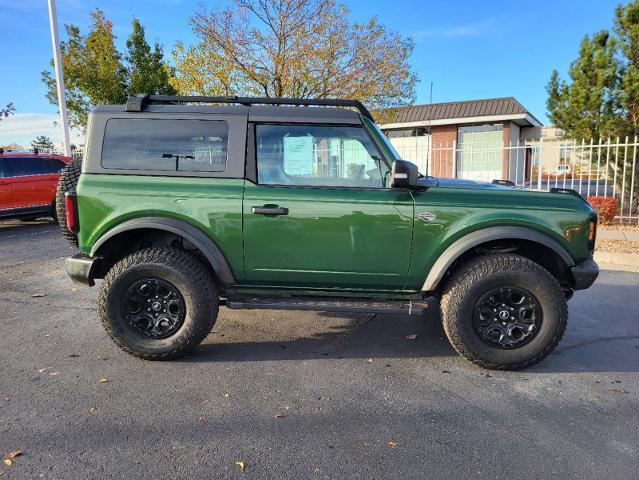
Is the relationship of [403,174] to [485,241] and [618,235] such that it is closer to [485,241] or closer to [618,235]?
[485,241]

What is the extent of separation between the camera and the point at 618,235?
29.7 ft

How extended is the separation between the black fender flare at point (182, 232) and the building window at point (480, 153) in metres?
Result: 20.7

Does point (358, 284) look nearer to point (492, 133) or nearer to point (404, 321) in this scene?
point (404, 321)

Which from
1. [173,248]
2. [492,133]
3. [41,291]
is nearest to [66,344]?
[173,248]

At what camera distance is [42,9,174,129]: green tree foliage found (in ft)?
53.1

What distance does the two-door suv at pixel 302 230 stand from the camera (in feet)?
11.2

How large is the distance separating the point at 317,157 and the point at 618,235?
8.11m

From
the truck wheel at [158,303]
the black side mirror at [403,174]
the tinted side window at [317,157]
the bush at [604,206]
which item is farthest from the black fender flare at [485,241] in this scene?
the bush at [604,206]

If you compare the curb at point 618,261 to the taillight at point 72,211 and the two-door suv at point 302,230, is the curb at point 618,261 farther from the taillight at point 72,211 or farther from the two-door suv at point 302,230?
the taillight at point 72,211

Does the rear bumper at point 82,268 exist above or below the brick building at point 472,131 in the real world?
below

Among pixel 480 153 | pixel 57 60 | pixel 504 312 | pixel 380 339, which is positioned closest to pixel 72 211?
pixel 380 339

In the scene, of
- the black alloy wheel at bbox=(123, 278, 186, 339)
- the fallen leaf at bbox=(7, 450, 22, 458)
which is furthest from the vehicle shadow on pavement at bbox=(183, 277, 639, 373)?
the fallen leaf at bbox=(7, 450, 22, 458)

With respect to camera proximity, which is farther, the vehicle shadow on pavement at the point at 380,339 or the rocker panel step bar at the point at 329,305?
the vehicle shadow on pavement at the point at 380,339

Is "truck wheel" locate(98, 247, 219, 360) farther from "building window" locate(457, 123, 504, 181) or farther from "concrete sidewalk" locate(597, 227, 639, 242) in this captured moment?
"building window" locate(457, 123, 504, 181)
